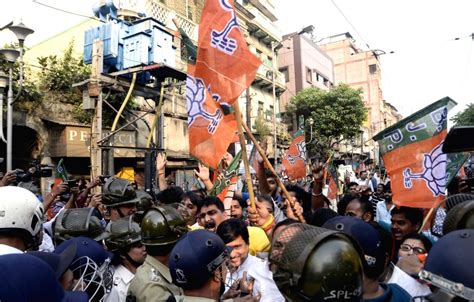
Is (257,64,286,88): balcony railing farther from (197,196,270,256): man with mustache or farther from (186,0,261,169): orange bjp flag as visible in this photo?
(197,196,270,256): man with mustache

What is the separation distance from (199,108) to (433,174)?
252cm

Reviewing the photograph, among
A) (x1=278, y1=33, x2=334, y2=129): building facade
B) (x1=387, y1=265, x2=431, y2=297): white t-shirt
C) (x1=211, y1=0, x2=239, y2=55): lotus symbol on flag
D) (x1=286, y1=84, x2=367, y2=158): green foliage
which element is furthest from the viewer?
(x1=278, y1=33, x2=334, y2=129): building facade

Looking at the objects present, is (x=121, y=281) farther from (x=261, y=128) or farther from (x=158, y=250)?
(x=261, y=128)

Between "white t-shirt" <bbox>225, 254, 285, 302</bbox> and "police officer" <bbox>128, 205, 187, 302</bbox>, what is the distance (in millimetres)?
482

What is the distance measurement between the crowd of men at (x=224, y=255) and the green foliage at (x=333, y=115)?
25.1 m

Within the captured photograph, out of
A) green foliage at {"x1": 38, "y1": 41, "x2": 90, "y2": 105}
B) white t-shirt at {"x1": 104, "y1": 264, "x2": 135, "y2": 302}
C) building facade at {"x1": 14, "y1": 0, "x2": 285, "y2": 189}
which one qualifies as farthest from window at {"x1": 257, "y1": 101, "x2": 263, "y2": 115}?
white t-shirt at {"x1": 104, "y1": 264, "x2": 135, "y2": 302}

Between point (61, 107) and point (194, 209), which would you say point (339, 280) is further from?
point (61, 107)

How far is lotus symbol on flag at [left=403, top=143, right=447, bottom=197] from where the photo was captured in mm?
3887

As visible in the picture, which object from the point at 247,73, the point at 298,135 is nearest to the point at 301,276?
the point at 247,73

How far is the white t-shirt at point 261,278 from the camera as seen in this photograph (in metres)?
2.66

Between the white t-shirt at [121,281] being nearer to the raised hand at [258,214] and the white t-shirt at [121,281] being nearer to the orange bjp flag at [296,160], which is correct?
the raised hand at [258,214]

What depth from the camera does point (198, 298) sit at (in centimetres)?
215

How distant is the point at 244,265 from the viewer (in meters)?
3.13

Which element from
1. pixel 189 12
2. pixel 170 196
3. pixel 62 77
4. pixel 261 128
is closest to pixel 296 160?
pixel 170 196
